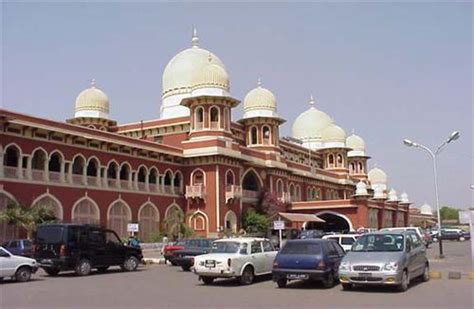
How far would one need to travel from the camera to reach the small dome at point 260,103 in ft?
178

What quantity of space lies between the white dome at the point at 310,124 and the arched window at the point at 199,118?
96.5ft

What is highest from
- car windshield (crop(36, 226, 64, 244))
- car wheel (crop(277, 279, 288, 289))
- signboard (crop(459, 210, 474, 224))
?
signboard (crop(459, 210, 474, 224))

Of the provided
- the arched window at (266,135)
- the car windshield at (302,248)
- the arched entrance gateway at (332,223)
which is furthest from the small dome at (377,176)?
the car windshield at (302,248)

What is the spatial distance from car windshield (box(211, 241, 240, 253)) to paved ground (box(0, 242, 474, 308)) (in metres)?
0.94

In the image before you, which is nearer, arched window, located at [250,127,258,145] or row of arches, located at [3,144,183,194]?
row of arches, located at [3,144,183,194]

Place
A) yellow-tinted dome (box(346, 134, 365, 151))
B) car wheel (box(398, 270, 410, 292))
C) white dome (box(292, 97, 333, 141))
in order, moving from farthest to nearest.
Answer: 1. yellow-tinted dome (box(346, 134, 365, 151))
2. white dome (box(292, 97, 333, 141))
3. car wheel (box(398, 270, 410, 292))

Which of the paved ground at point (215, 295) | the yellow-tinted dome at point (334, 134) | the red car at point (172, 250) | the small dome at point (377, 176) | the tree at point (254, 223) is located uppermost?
the yellow-tinted dome at point (334, 134)

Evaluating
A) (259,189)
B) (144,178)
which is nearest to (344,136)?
(259,189)

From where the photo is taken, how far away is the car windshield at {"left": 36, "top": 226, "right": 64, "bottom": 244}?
19.6 m

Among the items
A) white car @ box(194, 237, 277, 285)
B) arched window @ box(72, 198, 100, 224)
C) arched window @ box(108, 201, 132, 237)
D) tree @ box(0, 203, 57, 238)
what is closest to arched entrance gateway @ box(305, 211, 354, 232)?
arched window @ box(108, 201, 132, 237)

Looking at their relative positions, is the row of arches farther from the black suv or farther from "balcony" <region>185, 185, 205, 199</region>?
the black suv

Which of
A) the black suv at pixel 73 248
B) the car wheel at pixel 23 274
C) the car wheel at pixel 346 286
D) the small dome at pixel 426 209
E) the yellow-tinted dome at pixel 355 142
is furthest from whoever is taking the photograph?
the small dome at pixel 426 209

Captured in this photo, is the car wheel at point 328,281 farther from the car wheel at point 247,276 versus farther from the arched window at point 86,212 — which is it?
the arched window at point 86,212

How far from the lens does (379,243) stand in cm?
1524
